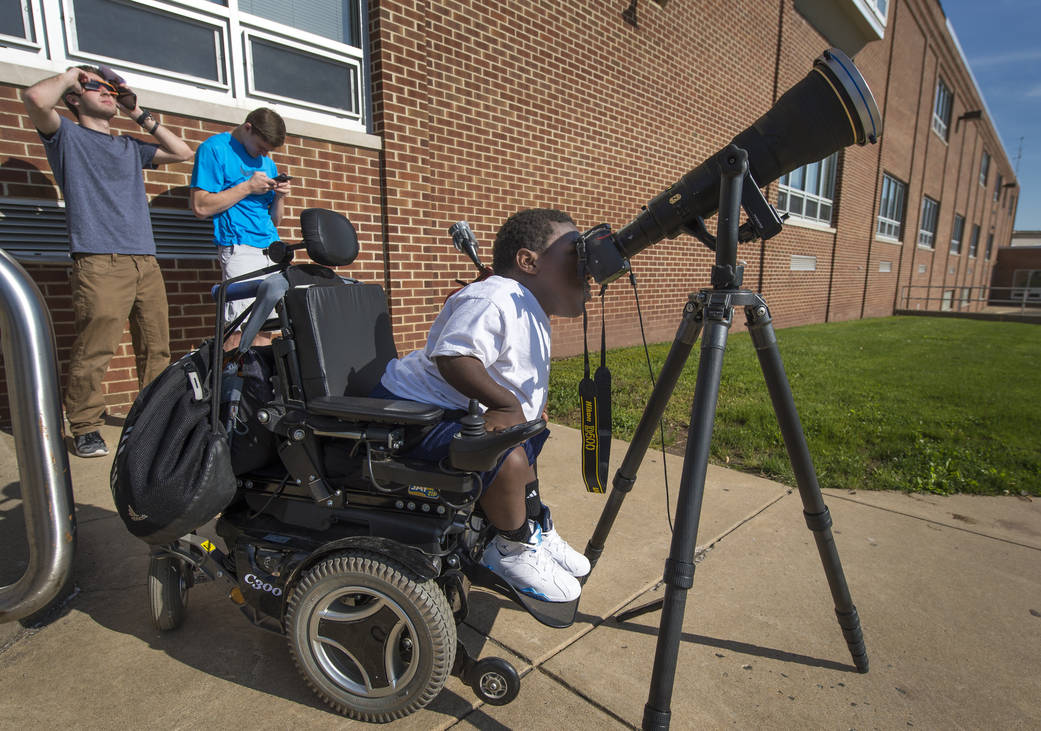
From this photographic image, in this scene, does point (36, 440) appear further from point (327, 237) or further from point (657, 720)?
point (657, 720)

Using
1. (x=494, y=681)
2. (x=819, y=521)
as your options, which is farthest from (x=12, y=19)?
(x=819, y=521)

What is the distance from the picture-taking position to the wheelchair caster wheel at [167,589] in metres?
1.78

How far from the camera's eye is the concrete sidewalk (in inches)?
61.1

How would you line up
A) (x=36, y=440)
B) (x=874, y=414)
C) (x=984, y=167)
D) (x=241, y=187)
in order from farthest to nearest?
(x=984, y=167)
(x=874, y=414)
(x=241, y=187)
(x=36, y=440)

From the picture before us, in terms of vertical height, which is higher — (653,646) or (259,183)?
(259,183)

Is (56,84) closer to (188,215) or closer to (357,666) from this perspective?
(188,215)

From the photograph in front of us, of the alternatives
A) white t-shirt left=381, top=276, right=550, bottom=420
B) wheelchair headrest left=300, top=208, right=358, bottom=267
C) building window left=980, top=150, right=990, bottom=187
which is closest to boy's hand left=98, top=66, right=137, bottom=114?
wheelchair headrest left=300, top=208, right=358, bottom=267

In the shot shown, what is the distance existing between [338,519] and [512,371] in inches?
26.3

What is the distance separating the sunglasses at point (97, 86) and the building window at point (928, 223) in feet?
73.7

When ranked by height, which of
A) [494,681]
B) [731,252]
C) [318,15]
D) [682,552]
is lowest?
[494,681]

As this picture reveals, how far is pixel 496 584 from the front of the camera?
5.55ft

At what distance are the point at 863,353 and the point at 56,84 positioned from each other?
897cm

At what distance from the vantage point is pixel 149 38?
3.64 metres

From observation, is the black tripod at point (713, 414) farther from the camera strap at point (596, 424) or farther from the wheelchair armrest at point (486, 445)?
the wheelchair armrest at point (486, 445)
